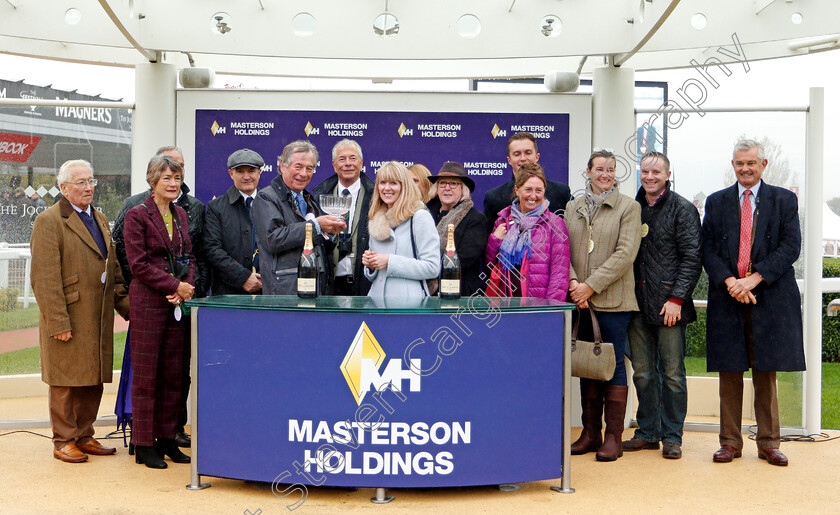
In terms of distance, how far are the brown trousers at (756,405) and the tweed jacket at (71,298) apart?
12.4ft

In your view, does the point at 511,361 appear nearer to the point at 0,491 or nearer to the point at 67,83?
the point at 0,491

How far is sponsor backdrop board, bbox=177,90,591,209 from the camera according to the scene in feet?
20.9

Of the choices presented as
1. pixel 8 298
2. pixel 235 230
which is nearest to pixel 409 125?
pixel 235 230

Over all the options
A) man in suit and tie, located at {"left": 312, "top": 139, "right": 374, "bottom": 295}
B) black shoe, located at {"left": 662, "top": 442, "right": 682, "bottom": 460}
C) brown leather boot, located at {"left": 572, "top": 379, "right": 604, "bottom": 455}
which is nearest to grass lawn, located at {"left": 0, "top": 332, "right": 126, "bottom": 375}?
man in suit and tie, located at {"left": 312, "top": 139, "right": 374, "bottom": 295}

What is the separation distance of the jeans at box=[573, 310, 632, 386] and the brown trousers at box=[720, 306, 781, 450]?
661 mm

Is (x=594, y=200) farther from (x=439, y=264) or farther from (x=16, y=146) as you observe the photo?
(x=16, y=146)

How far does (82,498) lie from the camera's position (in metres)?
4.24

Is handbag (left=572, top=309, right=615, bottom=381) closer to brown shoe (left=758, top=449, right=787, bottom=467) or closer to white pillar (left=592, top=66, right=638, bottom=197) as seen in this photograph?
brown shoe (left=758, top=449, right=787, bottom=467)

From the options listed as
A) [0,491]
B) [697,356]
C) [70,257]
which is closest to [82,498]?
[0,491]

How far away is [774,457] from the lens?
5102 mm

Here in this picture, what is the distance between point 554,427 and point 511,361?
0.42 meters

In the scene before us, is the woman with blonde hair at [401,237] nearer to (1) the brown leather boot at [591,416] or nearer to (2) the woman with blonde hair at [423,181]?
(2) the woman with blonde hair at [423,181]

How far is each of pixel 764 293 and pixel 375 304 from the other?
8.16 ft

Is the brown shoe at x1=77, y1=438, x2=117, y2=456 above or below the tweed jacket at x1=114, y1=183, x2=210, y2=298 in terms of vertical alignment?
below
